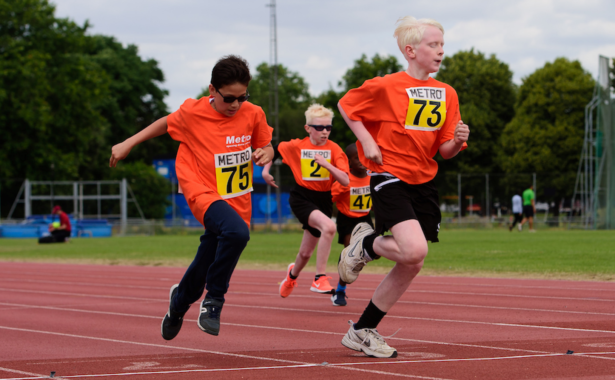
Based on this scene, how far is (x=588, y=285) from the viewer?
9.18m

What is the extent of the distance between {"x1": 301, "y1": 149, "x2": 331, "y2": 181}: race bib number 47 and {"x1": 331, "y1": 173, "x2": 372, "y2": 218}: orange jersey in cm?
19

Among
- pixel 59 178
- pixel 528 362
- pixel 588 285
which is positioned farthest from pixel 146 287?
pixel 59 178

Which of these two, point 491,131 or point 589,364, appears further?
point 491,131

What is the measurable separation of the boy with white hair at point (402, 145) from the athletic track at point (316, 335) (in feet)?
1.41

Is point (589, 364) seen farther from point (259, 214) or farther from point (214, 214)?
point (259, 214)

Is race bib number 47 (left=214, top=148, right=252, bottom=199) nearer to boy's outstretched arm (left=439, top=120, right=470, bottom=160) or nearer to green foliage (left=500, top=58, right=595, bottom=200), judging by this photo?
boy's outstretched arm (left=439, top=120, right=470, bottom=160)

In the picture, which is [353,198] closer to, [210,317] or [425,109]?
[425,109]

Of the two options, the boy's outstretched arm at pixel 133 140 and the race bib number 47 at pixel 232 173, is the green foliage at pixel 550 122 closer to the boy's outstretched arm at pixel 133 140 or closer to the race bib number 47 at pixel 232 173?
the race bib number 47 at pixel 232 173

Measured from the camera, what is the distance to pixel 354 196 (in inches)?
329

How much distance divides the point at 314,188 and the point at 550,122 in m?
46.6

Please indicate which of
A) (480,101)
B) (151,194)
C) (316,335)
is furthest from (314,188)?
(480,101)

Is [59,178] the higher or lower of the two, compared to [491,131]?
lower

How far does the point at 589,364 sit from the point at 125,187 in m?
36.2

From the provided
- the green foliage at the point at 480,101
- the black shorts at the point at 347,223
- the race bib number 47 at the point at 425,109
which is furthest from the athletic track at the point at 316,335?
the green foliage at the point at 480,101
